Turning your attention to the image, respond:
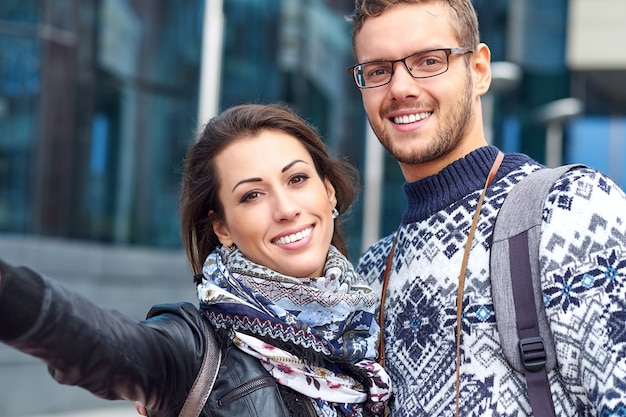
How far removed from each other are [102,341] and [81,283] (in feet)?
27.4

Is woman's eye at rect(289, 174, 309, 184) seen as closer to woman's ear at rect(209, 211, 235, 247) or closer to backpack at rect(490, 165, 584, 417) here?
woman's ear at rect(209, 211, 235, 247)

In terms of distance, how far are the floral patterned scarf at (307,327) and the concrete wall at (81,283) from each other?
22.6 feet

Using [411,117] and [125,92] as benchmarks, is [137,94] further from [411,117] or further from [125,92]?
[411,117]

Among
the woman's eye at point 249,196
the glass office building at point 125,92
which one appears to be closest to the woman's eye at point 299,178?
the woman's eye at point 249,196

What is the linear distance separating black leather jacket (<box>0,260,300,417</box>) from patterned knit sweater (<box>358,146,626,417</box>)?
460 millimetres

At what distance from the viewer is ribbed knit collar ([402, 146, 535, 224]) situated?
2.64 meters

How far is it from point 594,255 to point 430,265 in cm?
53

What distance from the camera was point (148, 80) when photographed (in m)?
11.5

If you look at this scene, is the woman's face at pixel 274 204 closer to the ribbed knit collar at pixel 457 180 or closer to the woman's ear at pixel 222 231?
the woman's ear at pixel 222 231

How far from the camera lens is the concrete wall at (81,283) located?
30.2ft

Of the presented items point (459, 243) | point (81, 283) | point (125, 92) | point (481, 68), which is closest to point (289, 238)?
point (459, 243)

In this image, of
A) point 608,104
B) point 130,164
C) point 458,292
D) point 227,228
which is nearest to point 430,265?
point 458,292

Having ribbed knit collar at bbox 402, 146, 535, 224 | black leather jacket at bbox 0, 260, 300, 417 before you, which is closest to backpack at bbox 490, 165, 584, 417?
ribbed knit collar at bbox 402, 146, 535, 224

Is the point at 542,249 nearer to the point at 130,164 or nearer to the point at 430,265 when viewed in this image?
the point at 430,265
